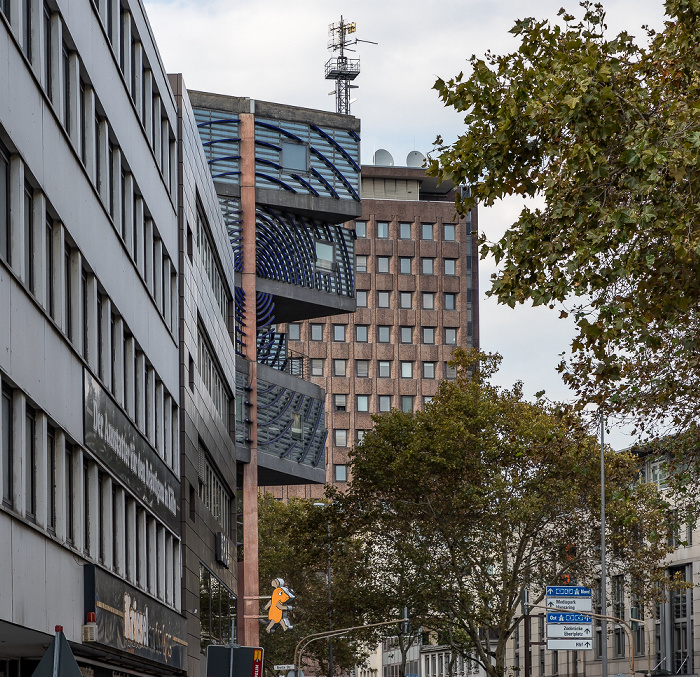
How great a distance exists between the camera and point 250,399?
177 feet

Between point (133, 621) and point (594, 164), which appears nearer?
point (594, 164)

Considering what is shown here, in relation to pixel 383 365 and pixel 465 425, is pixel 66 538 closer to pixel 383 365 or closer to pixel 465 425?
pixel 465 425

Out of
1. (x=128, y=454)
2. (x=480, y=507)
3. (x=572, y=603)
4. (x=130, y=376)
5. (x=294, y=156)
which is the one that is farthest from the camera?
(x=294, y=156)

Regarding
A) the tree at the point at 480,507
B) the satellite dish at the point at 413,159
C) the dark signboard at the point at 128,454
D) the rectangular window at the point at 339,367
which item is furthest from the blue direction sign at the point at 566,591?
the satellite dish at the point at 413,159

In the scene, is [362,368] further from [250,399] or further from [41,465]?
[41,465]

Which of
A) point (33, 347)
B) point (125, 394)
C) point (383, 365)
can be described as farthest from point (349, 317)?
point (33, 347)

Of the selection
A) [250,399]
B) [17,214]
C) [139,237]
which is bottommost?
[17,214]

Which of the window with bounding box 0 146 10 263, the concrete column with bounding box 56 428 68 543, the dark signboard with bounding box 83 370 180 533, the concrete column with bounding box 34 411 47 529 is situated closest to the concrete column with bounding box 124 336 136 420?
the dark signboard with bounding box 83 370 180 533

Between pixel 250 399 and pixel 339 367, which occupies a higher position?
pixel 339 367

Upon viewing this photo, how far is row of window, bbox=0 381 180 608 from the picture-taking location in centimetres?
1567

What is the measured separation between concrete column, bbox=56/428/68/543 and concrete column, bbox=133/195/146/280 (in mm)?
8082

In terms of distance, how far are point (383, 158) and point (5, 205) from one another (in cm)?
11766

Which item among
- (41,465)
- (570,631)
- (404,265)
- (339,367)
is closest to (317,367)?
(339,367)

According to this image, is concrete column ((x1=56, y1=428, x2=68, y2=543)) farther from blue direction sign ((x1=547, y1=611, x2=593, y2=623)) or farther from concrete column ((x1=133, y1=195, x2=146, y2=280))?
blue direction sign ((x1=547, y1=611, x2=593, y2=623))
